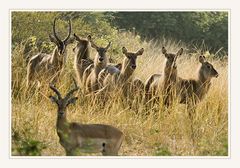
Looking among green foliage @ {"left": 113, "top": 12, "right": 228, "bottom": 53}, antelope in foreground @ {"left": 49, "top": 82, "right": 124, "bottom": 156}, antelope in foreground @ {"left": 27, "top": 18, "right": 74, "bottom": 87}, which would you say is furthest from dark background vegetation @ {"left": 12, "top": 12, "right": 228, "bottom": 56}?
antelope in foreground @ {"left": 49, "top": 82, "right": 124, "bottom": 156}

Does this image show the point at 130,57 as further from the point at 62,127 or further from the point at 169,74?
the point at 62,127

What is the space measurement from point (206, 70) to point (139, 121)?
1788 mm

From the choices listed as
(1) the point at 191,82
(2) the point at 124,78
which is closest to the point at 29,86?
(2) the point at 124,78

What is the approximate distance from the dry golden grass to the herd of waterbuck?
11.3 inches

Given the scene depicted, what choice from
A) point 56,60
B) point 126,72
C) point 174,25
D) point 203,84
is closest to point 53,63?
point 56,60

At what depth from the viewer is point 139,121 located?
15.3m

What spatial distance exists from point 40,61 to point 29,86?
1.18 metres

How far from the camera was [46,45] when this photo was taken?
19516 millimetres

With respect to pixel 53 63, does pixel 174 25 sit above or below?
above

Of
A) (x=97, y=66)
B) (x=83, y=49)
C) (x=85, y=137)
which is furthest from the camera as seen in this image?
(x=83, y=49)

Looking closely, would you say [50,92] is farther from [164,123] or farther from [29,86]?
[164,123]

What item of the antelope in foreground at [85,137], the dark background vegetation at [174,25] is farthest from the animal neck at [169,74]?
the dark background vegetation at [174,25]

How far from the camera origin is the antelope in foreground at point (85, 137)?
43.8 ft
